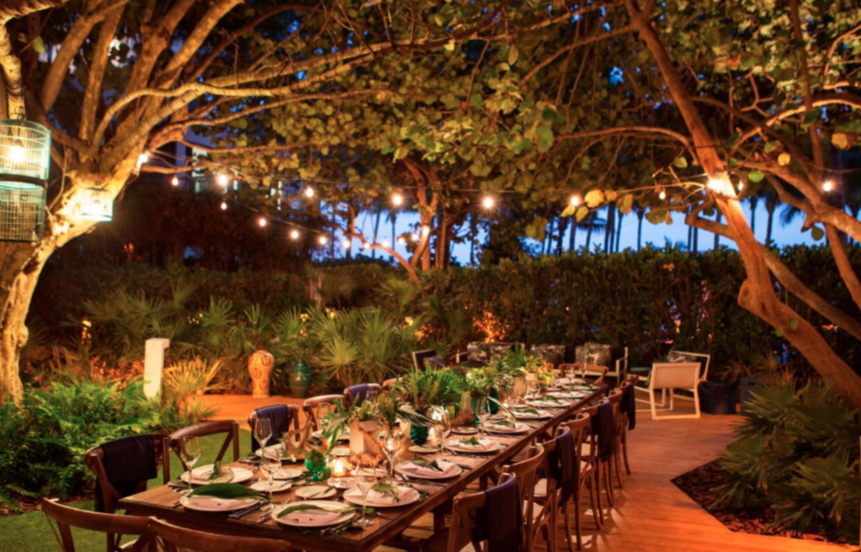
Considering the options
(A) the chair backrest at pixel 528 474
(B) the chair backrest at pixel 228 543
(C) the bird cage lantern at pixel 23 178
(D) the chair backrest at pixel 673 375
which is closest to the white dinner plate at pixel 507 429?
(A) the chair backrest at pixel 528 474

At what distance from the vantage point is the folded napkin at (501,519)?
2.63 m

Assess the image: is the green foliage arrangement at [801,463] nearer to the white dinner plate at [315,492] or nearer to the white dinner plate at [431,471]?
the white dinner plate at [431,471]

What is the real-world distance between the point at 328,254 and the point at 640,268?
28.9 metres

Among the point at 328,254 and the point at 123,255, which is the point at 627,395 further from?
the point at 328,254

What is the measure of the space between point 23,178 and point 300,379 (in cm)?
591

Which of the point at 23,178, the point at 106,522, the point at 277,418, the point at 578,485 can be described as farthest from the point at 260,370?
the point at 106,522

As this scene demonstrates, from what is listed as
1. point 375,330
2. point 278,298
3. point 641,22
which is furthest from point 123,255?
point 641,22

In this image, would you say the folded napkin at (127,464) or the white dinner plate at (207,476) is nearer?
the white dinner plate at (207,476)

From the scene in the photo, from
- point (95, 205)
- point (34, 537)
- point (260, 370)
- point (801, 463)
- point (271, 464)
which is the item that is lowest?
point (34, 537)

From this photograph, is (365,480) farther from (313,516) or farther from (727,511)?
(727,511)

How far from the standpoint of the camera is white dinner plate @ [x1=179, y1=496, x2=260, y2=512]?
8.45 feet

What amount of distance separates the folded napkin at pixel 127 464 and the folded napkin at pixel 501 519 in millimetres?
1708

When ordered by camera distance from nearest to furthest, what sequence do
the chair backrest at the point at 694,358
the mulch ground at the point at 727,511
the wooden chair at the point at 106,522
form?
the wooden chair at the point at 106,522 → the mulch ground at the point at 727,511 → the chair backrest at the point at 694,358

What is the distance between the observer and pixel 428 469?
3.15 m
